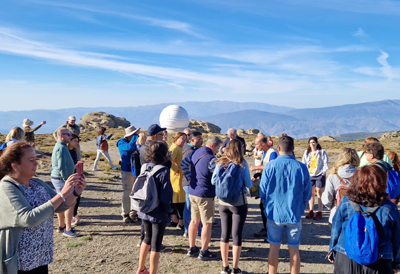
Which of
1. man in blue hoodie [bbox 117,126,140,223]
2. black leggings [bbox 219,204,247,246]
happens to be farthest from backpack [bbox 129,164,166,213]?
man in blue hoodie [bbox 117,126,140,223]

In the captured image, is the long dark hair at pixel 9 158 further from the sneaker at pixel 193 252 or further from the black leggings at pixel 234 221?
the sneaker at pixel 193 252

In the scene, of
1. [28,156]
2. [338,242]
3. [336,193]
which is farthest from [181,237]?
[28,156]

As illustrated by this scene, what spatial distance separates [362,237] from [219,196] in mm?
2124

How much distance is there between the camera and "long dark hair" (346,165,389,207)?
2.76 meters

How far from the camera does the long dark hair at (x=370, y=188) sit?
9.07ft

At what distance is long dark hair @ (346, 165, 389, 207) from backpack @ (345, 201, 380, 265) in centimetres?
7

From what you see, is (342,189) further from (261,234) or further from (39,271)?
(39,271)

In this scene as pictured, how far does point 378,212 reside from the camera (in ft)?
9.08

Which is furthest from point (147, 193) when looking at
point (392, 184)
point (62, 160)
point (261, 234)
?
point (392, 184)

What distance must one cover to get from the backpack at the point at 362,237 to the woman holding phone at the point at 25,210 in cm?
250

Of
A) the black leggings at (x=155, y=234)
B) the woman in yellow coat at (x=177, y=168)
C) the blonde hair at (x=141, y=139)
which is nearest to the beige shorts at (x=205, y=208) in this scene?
the woman in yellow coat at (x=177, y=168)

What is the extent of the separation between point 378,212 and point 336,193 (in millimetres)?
1411

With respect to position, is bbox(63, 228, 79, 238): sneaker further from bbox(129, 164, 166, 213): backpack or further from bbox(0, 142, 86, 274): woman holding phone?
bbox(0, 142, 86, 274): woman holding phone

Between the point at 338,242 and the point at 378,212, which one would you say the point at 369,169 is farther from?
the point at 338,242
